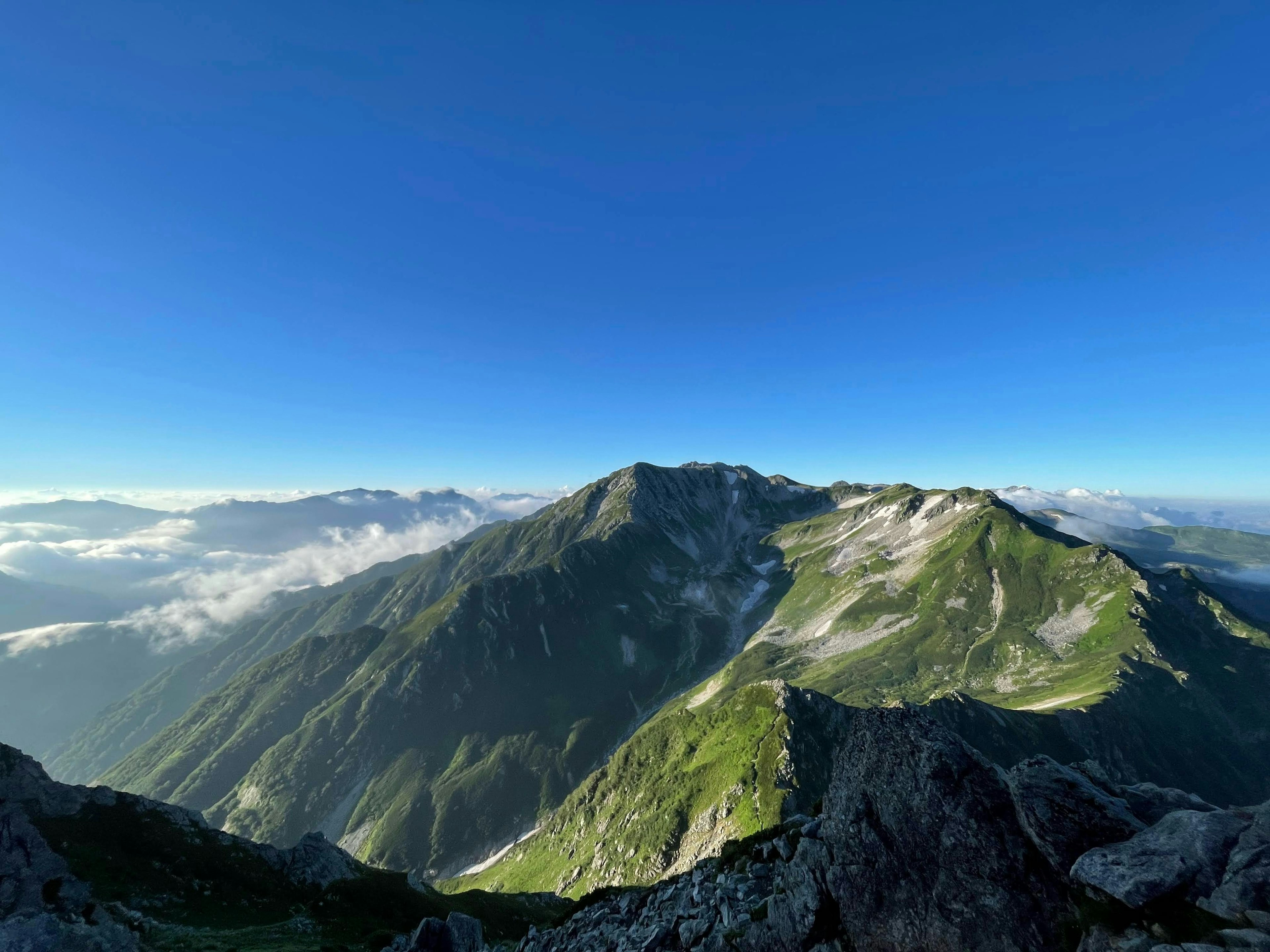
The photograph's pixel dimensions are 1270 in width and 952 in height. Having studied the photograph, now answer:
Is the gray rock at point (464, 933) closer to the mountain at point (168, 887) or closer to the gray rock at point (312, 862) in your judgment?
the mountain at point (168, 887)

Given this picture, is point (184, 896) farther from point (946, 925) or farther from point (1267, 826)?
point (1267, 826)

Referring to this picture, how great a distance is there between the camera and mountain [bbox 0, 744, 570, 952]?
3878 centimetres

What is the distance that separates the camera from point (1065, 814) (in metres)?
22.5

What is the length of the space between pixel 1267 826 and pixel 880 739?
14948 mm

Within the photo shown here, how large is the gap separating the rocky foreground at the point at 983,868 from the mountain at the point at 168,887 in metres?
36.9

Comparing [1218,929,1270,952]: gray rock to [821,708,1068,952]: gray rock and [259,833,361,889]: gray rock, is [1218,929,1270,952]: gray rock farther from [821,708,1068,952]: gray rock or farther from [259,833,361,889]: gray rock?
[259,833,361,889]: gray rock

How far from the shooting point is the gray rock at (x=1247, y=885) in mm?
16562

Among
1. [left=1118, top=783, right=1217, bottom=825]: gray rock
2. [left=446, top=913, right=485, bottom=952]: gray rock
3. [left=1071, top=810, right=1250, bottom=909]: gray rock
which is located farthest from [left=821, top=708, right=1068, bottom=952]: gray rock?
[left=446, top=913, right=485, bottom=952]: gray rock

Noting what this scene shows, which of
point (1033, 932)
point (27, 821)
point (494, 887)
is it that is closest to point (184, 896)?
point (27, 821)

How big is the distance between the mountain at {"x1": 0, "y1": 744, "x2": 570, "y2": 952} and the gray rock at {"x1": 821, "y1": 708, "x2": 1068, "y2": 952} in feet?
147

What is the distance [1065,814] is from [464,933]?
53.4 m

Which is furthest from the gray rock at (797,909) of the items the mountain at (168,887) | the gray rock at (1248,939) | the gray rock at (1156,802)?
the mountain at (168,887)

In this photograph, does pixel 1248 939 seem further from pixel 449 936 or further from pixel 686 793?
pixel 686 793

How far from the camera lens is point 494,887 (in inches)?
6545
